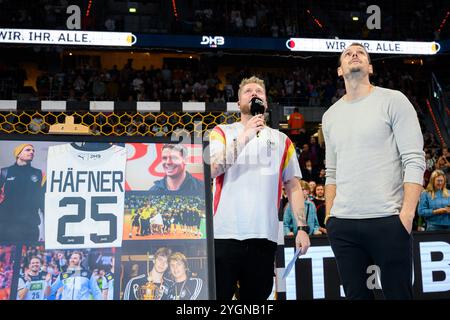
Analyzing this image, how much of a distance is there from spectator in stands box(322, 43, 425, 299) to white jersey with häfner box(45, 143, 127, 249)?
109 centimetres

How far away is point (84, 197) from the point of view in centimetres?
226

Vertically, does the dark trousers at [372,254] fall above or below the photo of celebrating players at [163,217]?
below

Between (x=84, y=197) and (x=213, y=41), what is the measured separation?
54.8 ft

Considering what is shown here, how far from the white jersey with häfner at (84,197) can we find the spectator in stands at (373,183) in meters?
1.09

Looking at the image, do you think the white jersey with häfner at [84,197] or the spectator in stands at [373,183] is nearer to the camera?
the white jersey with häfner at [84,197]

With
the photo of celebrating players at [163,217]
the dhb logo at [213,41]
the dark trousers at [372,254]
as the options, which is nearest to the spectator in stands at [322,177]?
the dark trousers at [372,254]

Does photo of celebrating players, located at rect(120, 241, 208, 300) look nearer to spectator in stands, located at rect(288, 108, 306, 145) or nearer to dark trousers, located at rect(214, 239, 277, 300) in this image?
dark trousers, located at rect(214, 239, 277, 300)

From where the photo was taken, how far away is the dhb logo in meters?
18.4

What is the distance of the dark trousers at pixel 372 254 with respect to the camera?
8.05ft

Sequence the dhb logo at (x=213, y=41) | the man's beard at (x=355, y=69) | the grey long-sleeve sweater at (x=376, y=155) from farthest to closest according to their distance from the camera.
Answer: the dhb logo at (x=213, y=41) → the man's beard at (x=355, y=69) → the grey long-sleeve sweater at (x=376, y=155)

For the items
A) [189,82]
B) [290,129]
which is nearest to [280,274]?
[290,129]

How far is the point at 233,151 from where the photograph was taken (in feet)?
9.08

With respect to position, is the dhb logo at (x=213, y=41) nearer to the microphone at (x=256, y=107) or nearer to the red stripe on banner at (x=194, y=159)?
the microphone at (x=256, y=107)
